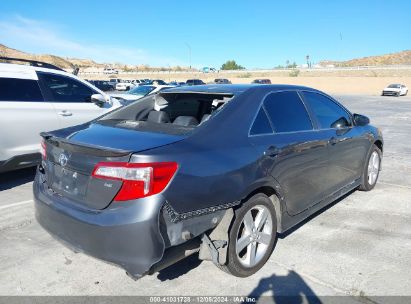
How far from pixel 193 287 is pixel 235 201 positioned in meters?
0.78

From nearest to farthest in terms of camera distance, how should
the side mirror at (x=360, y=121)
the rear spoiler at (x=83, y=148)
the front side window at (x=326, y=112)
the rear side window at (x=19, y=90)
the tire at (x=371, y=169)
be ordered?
the rear spoiler at (x=83, y=148) → the front side window at (x=326, y=112) → the side mirror at (x=360, y=121) → the tire at (x=371, y=169) → the rear side window at (x=19, y=90)

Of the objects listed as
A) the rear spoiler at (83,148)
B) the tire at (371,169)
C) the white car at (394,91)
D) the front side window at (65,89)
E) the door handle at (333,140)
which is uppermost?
the front side window at (65,89)

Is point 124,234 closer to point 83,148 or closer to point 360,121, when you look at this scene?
point 83,148

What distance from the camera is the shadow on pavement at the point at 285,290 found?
9.87ft

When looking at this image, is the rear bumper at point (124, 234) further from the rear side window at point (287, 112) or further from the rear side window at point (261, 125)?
the rear side window at point (287, 112)

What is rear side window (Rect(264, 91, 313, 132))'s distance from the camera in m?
3.71

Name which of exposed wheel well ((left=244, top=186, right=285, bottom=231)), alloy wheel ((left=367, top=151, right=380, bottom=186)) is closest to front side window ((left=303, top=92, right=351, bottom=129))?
alloy wheel ((left=367, top=151, right=380, bottom=186))

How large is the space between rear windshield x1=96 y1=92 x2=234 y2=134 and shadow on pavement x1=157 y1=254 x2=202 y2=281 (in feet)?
4.09

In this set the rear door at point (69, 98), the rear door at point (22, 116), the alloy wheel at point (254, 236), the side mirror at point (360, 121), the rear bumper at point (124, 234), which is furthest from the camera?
the rear door at point (69, 98)

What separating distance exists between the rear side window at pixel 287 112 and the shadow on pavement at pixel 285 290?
132 centimetres

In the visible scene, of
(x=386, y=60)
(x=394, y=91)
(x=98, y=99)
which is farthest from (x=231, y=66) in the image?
(x=98, y=99)

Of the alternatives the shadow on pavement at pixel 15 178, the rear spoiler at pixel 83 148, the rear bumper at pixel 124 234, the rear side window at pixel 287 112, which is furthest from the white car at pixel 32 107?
the rear side window at pixel 287 112

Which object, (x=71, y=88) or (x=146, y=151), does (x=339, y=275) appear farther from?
(x=71, y=88)

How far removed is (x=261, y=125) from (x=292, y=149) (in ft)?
1.43
